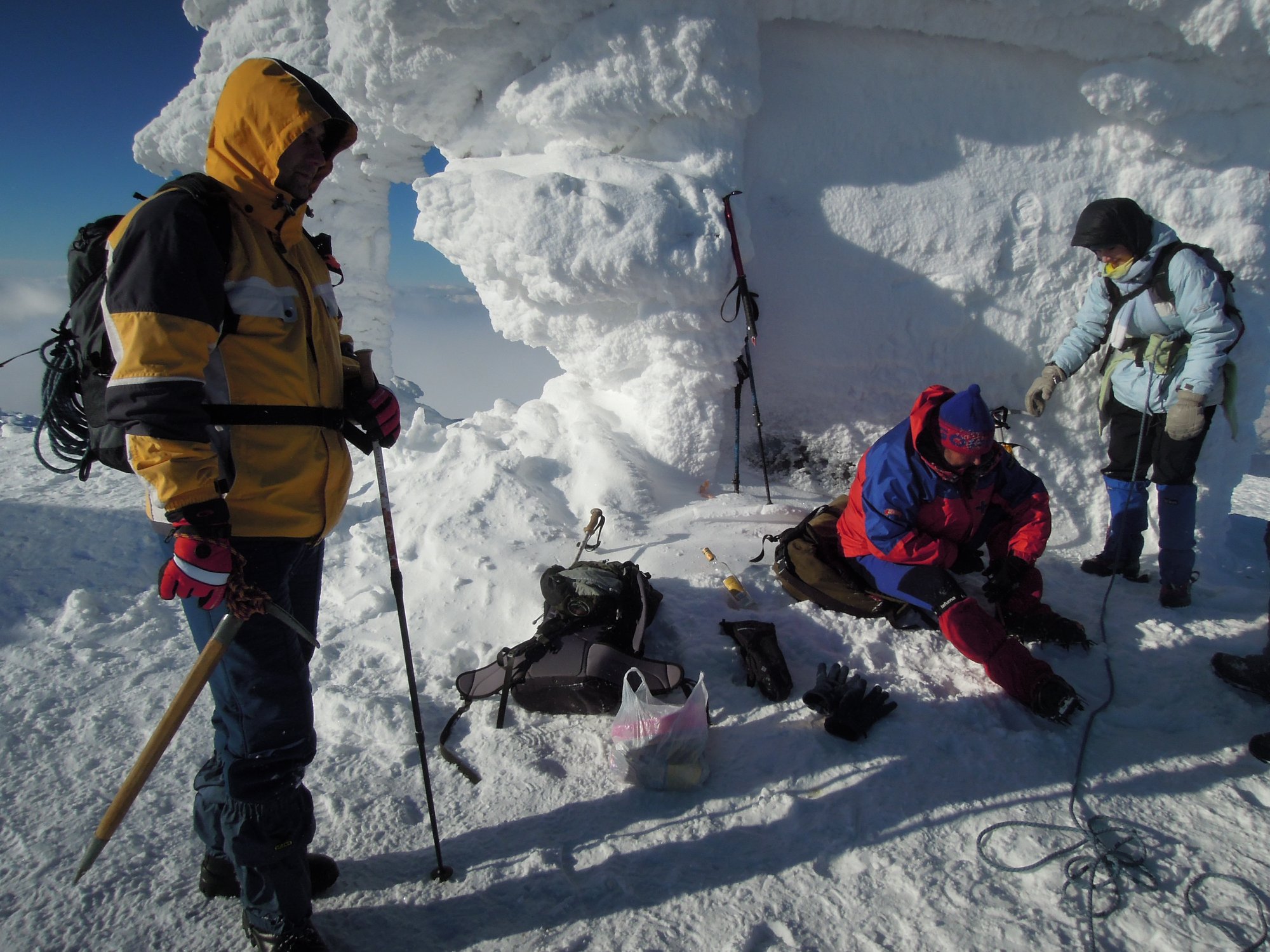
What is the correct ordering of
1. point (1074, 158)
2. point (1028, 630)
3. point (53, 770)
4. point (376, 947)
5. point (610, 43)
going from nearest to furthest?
point (376, 947)
point (53, 770)
point (1028, 630)
point (610, 43)
point (1074, 158)

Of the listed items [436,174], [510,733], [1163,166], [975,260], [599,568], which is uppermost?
[436,174]

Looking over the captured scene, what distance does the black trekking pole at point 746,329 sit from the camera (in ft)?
14.1

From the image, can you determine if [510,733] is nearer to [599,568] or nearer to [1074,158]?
[599,568]

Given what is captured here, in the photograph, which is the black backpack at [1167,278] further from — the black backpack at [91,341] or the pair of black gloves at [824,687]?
the black backpack at [91,341]

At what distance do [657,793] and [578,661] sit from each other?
638 millimetres

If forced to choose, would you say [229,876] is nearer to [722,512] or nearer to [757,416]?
[722,512]

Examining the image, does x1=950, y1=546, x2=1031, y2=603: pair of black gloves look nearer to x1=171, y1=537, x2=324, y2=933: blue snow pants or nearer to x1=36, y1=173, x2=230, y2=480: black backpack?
x1=171, y1=537, x2=324, y2=933: blue snow pants

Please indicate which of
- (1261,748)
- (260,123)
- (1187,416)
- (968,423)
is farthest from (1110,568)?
(260,123)

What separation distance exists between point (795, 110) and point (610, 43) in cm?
135

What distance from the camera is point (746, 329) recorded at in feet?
14.9

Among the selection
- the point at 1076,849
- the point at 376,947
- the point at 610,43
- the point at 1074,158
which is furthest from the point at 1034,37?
the point at 376,947

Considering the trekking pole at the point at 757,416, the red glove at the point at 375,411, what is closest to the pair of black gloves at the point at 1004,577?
the trekking pole at the point at 757,416

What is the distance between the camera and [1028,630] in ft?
10.5

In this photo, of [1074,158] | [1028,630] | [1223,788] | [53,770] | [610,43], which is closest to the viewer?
[1223,788]
